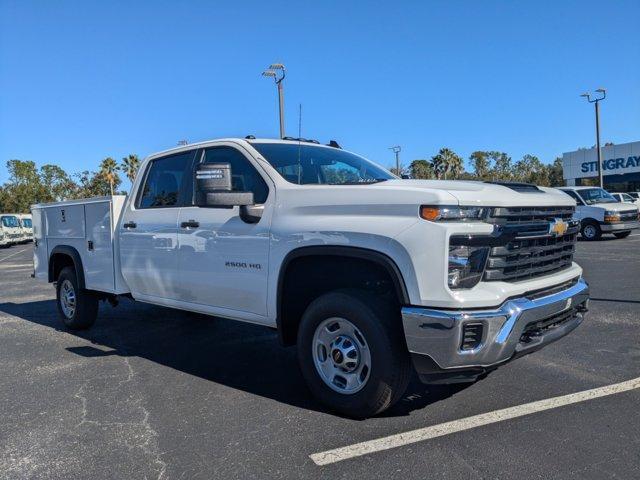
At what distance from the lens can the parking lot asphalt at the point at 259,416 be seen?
3.18m

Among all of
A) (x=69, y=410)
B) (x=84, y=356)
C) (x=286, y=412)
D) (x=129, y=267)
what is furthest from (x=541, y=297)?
(x=84, y=356)

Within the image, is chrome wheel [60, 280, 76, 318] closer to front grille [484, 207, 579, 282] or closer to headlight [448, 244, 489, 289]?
headlight [448, 244, 489, 289]

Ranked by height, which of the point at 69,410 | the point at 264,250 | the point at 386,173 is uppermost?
the point at 386,173

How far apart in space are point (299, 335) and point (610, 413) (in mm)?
2205

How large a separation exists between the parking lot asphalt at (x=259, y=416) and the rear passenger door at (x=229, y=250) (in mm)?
735

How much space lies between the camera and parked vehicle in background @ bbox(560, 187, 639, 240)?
17.8 m

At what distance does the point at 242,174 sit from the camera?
4715mm

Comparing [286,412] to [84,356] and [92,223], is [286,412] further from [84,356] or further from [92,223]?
[92,223]

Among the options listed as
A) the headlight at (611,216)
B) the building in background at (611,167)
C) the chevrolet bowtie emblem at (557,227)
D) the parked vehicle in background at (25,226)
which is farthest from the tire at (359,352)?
the building in background at (611,167)

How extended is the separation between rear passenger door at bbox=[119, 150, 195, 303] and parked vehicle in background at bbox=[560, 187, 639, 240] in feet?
49.6

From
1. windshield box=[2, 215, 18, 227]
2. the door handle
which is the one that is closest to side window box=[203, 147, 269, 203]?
the door handle

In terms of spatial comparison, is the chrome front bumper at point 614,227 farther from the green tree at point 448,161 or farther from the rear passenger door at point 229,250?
the green tree at point 448,161

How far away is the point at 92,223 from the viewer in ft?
20.9

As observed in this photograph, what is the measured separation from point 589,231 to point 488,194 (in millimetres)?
16989
